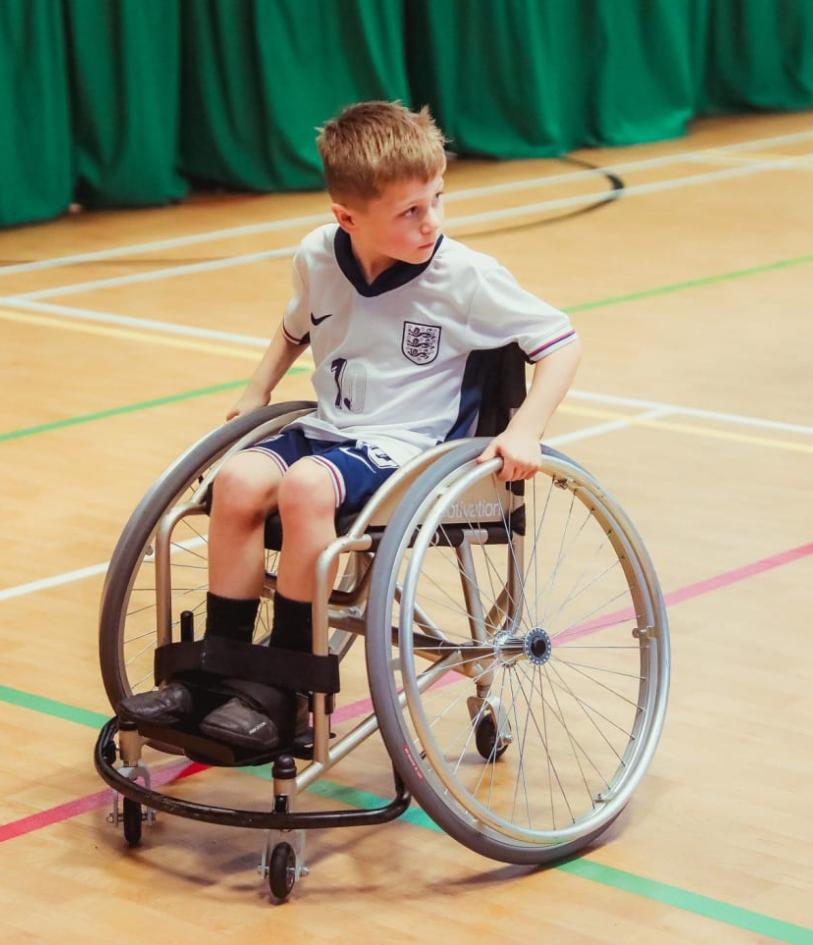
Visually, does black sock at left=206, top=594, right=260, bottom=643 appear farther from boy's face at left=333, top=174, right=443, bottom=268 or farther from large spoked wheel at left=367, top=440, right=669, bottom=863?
boy's face at left=333, top=174, right=443, bottom=268

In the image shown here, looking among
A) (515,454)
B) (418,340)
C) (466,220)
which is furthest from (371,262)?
(466,220)

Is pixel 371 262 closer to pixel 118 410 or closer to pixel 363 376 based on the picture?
pixel 363 376

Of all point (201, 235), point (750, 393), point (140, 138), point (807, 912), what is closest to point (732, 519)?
point (750, 393)

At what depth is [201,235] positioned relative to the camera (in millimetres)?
7359

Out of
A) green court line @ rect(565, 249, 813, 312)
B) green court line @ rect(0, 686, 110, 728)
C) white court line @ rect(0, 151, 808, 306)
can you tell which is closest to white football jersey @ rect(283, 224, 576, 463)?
green court line @ rect(0, 686, 110, 728)

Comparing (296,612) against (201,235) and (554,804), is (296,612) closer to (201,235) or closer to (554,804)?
(554,804)

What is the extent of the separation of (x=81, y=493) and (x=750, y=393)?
1769 mm

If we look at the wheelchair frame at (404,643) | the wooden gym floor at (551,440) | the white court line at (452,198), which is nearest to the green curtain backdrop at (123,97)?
the wooden gym floor at (551,440)

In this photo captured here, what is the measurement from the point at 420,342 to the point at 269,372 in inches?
11.9

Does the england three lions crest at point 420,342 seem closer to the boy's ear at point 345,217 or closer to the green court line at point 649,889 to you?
the boy's ear at point 345,217

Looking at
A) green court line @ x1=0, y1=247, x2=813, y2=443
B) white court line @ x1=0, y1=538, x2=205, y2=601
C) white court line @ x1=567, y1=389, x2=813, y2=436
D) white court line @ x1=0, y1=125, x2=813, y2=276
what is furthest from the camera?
white court line @ x1=0, y1=125, x2=813, y2=276

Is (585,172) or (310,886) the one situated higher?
(310,886)

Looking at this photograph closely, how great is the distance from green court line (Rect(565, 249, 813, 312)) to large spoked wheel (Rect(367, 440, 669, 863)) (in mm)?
2774

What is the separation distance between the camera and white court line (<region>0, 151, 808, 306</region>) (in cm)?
632
